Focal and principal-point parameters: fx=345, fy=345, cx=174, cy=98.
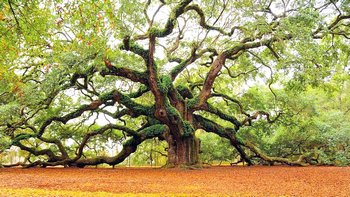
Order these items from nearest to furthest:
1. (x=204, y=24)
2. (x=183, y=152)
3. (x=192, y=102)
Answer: (x=204, y=24), (x=183, y=152), (x=192, y=102)

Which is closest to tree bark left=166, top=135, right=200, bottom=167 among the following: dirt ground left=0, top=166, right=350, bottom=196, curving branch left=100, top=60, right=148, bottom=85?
curving branch left=100, top=60, right=148, bottom=85

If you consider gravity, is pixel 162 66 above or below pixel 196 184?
above

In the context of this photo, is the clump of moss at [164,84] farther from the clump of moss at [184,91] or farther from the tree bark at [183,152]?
the tree bark at [183,152]

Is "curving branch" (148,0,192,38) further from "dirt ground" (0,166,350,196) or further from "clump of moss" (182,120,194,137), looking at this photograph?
"dirt ground" (0,166,350,196)

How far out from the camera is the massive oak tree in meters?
9.70

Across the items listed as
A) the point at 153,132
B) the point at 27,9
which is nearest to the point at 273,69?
the point at 153,132

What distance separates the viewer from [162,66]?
1534 cm

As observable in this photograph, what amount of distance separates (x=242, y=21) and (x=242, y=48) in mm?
1933

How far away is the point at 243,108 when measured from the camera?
1784cm

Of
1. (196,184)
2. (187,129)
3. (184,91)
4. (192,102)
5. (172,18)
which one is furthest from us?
(184,91)

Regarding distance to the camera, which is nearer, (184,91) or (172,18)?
(172,18)

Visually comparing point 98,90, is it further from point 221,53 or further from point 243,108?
point 243,108

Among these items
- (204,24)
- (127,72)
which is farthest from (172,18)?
(127,72)

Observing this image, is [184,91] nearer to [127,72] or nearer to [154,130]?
[154,130]
